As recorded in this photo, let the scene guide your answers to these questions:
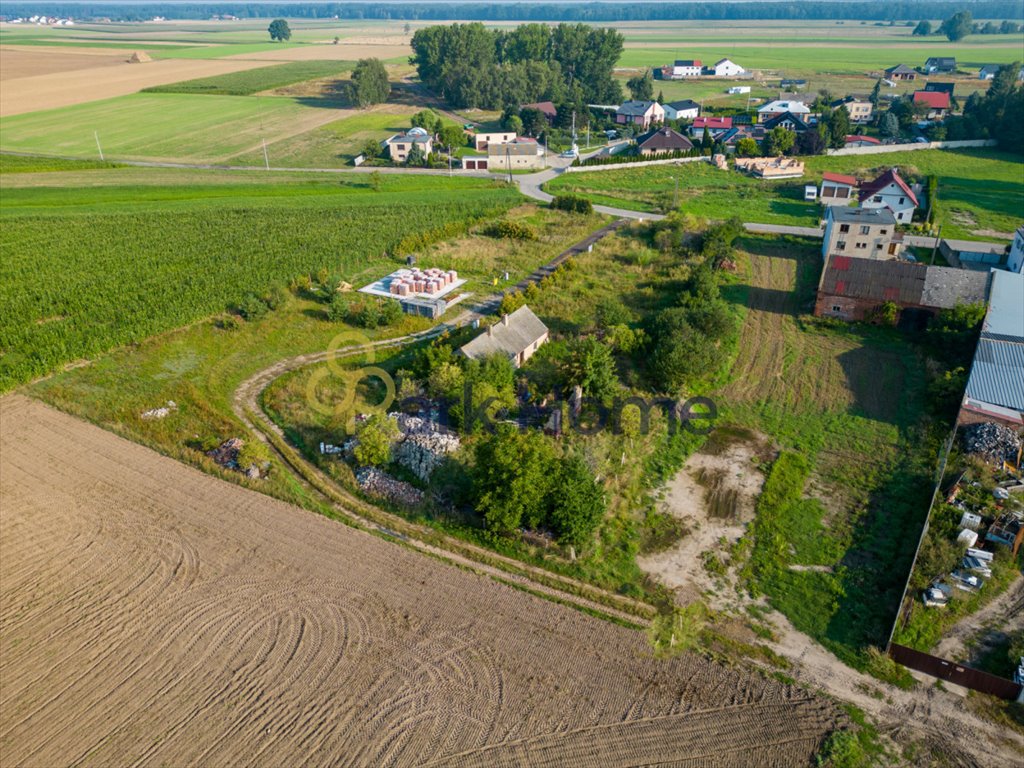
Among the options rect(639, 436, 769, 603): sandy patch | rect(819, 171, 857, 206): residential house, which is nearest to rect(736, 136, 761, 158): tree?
rect(819, 171, 857, 206): residential house

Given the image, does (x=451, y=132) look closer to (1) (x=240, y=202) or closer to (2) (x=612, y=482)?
(1) (x=240, y=202)

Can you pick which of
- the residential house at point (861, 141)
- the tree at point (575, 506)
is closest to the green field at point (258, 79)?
the residential house at point (861, 141)

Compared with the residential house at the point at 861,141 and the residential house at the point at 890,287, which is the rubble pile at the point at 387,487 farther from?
the residential house at the point at 861,141

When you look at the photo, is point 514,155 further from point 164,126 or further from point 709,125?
point 164,126

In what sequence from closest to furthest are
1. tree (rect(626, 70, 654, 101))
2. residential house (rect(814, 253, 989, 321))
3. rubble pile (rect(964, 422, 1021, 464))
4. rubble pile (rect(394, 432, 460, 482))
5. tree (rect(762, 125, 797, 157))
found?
1. rubble pile (rect(394, 432, 460, 482))
2. rubble pile (rect(964, 422, 1021, 464))
3. residential house (rect(814, 253, 989, 321))
4. tree (rect(762, 125, 797, 157))
5. tree (rect(626, 70, 654, 101))

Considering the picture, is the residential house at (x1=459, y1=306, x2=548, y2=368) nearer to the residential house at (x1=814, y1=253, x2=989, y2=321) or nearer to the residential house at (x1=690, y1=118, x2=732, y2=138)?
the residential house at (x1=814, y1=253, x2=989, y2=321)

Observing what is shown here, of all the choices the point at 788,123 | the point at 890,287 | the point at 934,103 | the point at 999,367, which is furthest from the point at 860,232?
the point at 934,103
